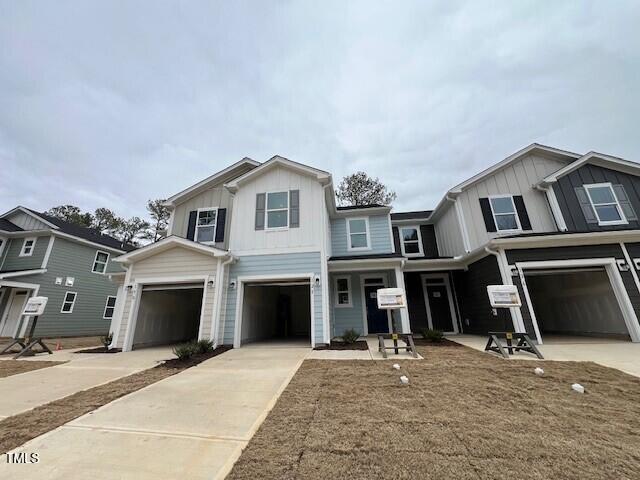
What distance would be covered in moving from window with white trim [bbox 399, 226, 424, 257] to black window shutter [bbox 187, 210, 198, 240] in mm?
10289

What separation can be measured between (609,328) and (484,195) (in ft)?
20.4

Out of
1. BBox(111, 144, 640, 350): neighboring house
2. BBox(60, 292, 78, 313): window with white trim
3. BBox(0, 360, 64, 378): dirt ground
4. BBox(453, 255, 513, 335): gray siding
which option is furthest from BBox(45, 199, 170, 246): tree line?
BBox(453, 255, 513, 335): gray siding

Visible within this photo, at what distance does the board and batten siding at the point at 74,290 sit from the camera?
1323 centimetres

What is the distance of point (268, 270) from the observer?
861 cm

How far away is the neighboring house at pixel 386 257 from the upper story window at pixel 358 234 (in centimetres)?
5

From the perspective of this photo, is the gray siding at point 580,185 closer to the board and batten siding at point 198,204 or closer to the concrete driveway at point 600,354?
the concrete driveway at point 600,354

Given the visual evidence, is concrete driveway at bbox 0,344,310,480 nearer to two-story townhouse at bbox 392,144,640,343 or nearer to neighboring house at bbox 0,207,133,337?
two-story townhouse at bbox 392,144,640,343

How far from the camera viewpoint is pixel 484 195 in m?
10.9

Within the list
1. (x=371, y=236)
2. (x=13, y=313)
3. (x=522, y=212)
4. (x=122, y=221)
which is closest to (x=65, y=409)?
(x=371, y=236)

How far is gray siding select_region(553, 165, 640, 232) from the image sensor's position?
9.68 m

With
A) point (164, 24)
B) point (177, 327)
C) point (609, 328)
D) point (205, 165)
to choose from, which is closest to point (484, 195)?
point (609, 328)

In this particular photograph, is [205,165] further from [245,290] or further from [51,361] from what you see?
[51,361]

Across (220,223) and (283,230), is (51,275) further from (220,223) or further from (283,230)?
(283,230)

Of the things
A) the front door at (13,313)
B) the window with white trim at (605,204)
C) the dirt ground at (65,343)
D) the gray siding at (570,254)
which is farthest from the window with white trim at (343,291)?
the front door at (13,313)
